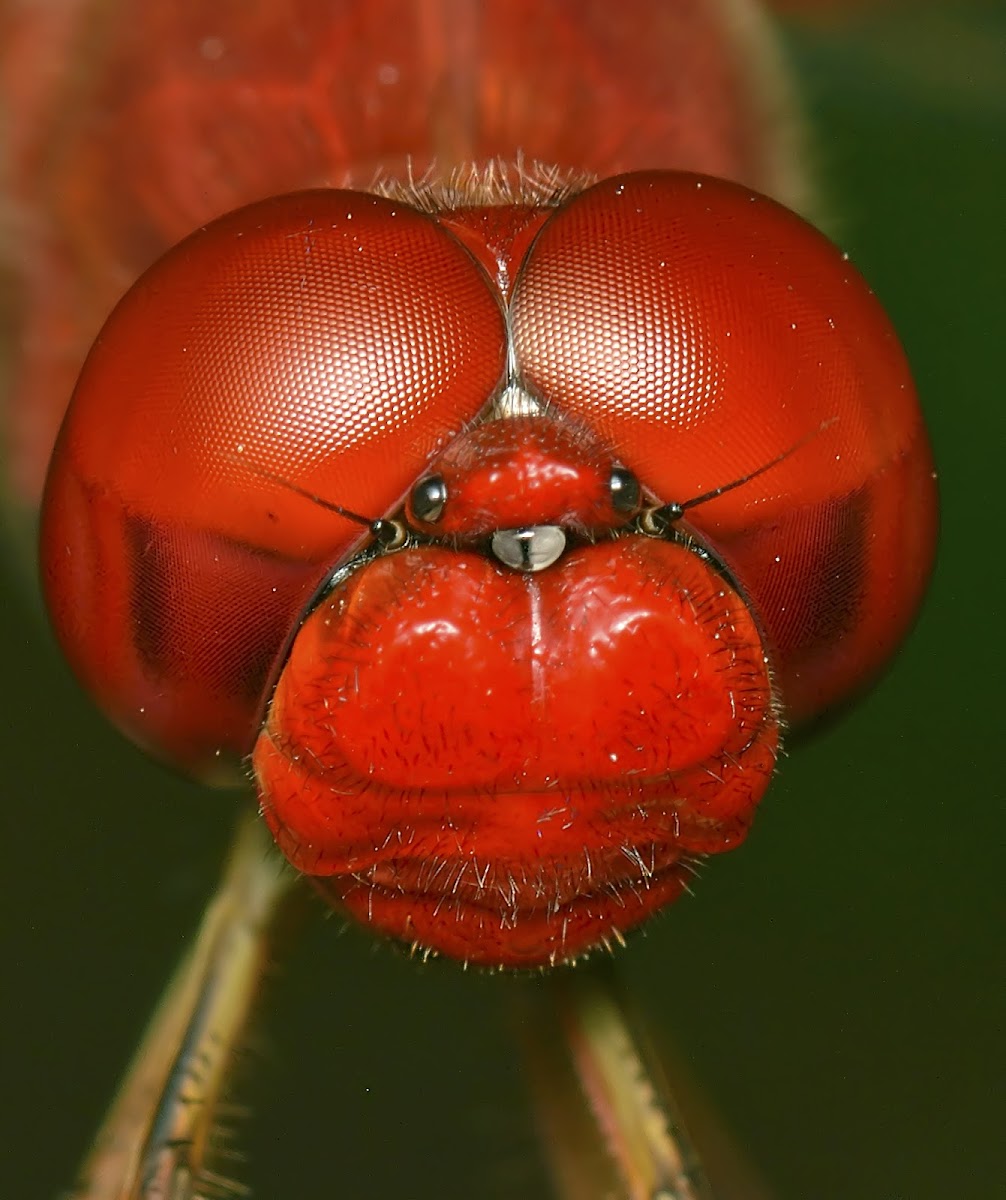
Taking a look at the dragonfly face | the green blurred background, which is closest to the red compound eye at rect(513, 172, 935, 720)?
the dragonfly face

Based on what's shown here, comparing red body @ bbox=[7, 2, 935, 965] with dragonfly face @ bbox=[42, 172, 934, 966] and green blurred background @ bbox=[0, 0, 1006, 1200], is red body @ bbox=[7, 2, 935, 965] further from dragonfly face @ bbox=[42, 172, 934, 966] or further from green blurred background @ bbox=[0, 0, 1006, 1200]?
green blurred background @ bbox=[0, 0, 1006, 1200]

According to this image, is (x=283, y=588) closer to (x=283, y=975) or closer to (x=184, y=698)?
(x=184, y=698)

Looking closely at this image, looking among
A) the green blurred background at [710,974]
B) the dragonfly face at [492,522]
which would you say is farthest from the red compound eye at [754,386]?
the green blurred background at [710,974]

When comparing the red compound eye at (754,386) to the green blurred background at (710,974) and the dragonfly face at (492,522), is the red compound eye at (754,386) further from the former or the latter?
the green blurred background at (710,974)

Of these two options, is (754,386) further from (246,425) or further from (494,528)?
(246,425)

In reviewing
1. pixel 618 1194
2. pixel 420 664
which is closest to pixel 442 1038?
pixel 618 1194

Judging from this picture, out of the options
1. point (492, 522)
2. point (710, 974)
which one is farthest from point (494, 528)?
point (710, 974)

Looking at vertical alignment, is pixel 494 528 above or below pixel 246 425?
below
